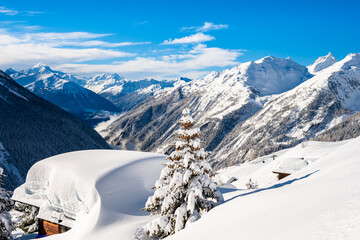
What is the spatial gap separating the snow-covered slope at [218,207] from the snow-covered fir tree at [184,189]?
111 cm

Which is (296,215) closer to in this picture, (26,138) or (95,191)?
(95,191)

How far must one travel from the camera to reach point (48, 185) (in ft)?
100

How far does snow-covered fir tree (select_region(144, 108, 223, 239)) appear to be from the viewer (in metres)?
16.2

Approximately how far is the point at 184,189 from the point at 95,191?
10.8 meters

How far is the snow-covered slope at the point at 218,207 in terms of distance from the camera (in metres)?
9.02

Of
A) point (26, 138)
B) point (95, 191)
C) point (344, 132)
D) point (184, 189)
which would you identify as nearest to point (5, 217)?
point (95, 191)

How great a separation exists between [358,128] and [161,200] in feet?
679

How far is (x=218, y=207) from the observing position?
53.8ft

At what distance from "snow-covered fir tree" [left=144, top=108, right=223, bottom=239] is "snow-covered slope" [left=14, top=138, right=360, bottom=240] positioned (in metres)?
1.11

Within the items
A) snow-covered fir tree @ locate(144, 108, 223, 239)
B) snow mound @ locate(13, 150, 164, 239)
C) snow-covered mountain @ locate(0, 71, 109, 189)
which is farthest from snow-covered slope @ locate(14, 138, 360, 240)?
snow-covered mountain @ locate(0, 71, 109, 189)

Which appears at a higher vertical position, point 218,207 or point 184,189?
point 184,189

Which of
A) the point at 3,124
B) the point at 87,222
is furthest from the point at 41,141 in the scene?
the point at 87,222

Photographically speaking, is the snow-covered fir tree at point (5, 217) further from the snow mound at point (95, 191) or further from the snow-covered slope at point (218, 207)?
the snow mound at point (95, 191)

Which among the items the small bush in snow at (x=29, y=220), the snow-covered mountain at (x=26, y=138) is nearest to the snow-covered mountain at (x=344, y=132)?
the snow-covered mountain at (x=26, y=138)
